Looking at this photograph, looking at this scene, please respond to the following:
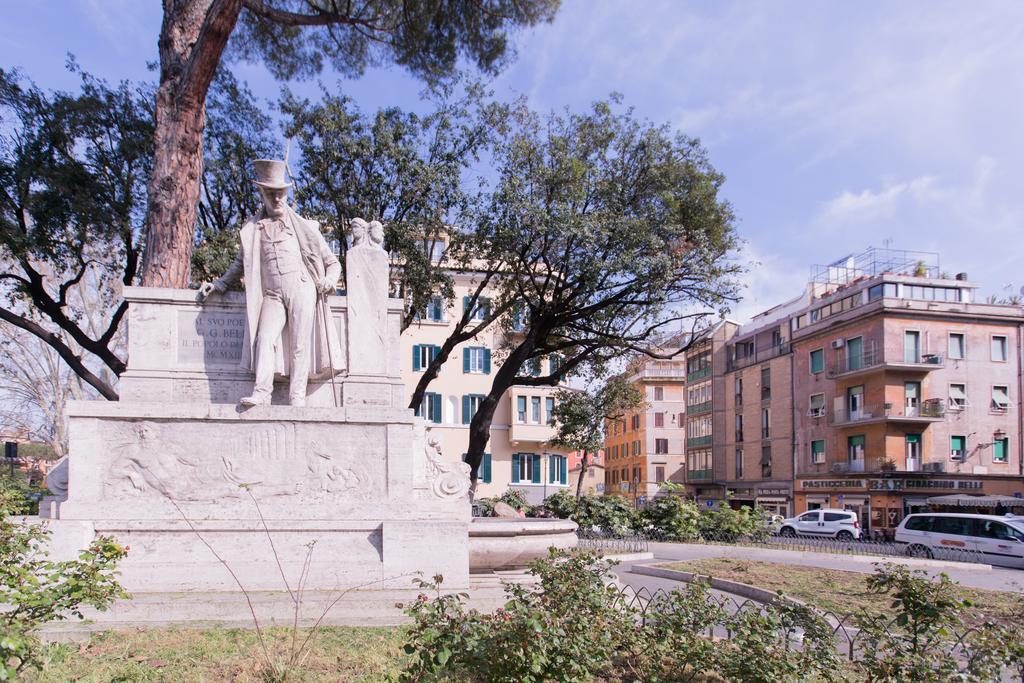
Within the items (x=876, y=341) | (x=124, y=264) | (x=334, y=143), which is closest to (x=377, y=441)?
(x=334, y=143)

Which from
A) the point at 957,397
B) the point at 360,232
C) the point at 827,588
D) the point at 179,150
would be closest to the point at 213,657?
the point at 360,232

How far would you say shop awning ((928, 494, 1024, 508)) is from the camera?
3033 cm

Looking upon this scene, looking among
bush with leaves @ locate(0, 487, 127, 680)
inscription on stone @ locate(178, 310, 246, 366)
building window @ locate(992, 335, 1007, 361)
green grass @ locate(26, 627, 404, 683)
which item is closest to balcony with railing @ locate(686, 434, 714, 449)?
building window @ locate(992, 335, 1007, 361)

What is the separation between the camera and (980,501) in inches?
1190

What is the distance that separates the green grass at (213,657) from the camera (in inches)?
180

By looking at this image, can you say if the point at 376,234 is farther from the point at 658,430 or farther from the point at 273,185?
Answer: the point at 658,430

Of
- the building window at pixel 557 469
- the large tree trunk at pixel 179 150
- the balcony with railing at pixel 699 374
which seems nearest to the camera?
the large tree trunk at pixel 179 150

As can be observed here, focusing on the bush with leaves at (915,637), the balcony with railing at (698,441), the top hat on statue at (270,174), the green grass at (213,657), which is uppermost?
the top hat on statue at (270,174)

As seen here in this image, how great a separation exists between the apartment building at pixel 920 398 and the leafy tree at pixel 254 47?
26.0m

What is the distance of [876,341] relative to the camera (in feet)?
117

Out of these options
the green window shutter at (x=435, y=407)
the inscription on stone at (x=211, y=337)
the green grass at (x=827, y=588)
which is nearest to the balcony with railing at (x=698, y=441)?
the green window shutter at (x=435, y=407)

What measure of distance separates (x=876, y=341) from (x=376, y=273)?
33.4m

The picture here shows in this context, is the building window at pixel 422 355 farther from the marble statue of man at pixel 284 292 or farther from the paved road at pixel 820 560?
the marble statue of man at pixel 284 292

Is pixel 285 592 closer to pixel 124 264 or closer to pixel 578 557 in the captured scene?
pixel 578 557
